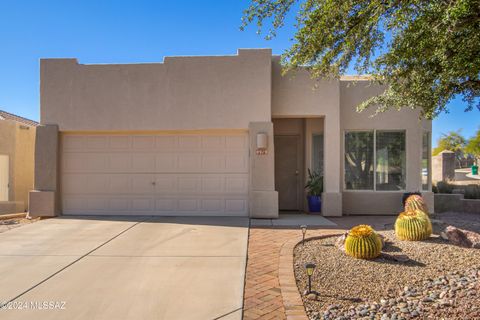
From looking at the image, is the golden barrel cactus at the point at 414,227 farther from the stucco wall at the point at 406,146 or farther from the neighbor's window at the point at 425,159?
the neighbor's window at the point at 425,159

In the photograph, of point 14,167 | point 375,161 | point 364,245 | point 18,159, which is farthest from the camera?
point 18,159

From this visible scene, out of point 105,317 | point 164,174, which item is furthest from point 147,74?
point 105,317

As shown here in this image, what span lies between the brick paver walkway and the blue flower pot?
6.08 ft

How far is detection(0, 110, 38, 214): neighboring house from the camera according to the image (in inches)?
535

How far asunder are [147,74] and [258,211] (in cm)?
497

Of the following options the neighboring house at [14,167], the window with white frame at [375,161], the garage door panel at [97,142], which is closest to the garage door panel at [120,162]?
the garage door panel at [97,142]

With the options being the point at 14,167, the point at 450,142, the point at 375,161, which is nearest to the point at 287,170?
the point at 375,161

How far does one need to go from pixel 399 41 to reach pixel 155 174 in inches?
288

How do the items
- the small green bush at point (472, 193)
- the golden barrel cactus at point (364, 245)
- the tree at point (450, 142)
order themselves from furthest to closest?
the tree at point (450, 142), the small green bush at point (472, 193), the golden barrel cactus at point (364, 245)

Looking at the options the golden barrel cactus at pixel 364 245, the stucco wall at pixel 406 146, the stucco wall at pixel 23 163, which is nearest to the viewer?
the golden barrel cactus at pixel 364 245

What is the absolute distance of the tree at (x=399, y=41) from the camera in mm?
4719

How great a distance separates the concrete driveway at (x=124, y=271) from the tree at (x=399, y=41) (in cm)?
370

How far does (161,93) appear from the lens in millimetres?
10242

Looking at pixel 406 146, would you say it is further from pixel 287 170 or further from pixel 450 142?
pixel 450 142
